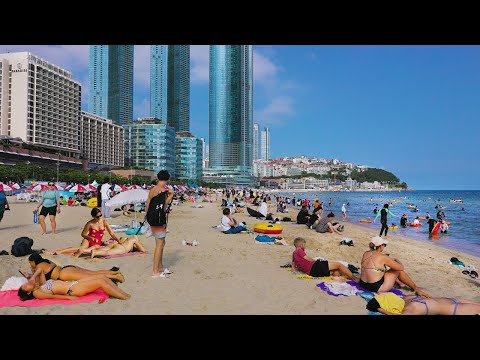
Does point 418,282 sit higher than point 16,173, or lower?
lower

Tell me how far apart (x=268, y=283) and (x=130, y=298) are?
7.11 feet

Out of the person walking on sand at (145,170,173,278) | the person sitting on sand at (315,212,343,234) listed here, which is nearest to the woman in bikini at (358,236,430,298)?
the person walking on sand at (145,170,173,278)

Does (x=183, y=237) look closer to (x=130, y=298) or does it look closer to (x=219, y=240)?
(x=219, y=240)

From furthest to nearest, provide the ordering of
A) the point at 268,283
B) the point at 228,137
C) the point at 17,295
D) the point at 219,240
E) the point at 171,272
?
the point at 228,137
the point at 219,240
the point at 171,272
the point at 268,283
the point at 17,295

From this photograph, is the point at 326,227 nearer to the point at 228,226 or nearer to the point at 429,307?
the point at 228,226

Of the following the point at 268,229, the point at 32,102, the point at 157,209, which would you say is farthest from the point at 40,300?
the point at 32,102

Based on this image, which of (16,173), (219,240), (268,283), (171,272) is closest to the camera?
(268,283)

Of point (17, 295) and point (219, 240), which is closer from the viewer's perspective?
point (17, 295)

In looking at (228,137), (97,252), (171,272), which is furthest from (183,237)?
(228,137)

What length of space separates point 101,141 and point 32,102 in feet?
95.5

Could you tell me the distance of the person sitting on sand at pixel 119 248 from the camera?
7.19m

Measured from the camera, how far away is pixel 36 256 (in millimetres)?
4863

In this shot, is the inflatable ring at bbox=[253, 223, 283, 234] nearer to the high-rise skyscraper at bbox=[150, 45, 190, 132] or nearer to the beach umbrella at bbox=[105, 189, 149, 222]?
the beach umbrella at bbox=[105, 189, 149, 222]
